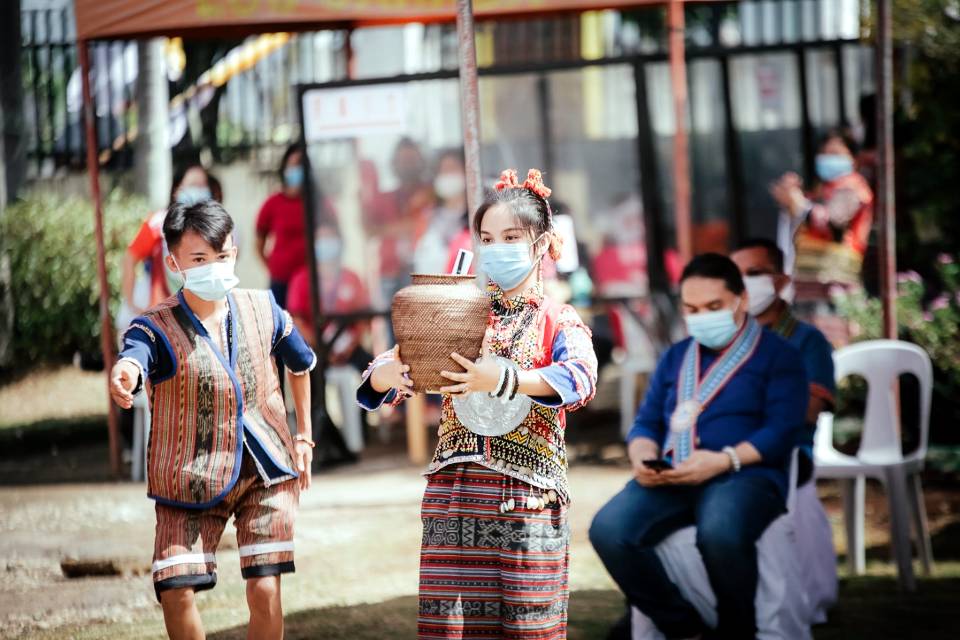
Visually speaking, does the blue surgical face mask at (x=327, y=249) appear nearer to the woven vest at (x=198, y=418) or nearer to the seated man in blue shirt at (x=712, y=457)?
the seated man in blue shirt at (x=712, y=457)

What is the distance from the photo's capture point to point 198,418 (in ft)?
12.2

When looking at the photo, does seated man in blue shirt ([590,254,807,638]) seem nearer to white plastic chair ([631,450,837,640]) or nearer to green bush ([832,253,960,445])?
white plastic chair ([631,450,837,640])

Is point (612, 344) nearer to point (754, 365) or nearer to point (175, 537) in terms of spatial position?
point (754, 365)

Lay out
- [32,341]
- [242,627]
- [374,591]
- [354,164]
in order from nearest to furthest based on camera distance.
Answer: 1. [242,627]
2. [374,591]
3. [354,164]
4. [32,341]

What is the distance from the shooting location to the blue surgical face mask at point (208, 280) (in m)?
3.72

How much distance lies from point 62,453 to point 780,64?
6.06 m

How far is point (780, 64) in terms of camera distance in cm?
859

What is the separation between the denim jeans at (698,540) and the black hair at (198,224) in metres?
1.71

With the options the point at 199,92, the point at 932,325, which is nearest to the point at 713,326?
the point at 932,325

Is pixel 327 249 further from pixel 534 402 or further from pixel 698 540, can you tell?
pixel 534 402

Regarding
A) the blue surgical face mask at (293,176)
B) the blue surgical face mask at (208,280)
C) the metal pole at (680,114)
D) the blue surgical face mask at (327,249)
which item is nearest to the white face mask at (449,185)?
the blue surgical face mask at (327,249)

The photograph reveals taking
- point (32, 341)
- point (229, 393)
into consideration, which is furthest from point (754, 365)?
point (32, 341)

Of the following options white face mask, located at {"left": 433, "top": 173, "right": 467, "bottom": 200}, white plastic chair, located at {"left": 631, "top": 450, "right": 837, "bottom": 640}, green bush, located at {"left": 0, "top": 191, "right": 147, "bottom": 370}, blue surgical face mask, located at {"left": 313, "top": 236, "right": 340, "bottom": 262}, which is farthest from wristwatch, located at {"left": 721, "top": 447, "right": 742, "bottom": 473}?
green bush, located at {"left": 0, "top": 191, "right": 147, "bottom": 370}

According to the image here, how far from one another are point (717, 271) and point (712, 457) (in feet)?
2.23
